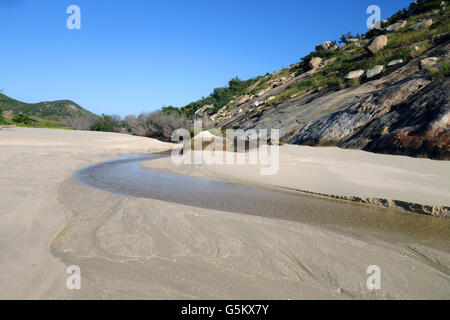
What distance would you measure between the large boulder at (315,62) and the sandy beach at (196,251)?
73.0ft

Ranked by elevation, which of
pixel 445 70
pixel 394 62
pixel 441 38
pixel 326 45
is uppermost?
pixel 326 45

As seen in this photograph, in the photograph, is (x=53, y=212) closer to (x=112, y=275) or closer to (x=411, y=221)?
(x=112, y=275)

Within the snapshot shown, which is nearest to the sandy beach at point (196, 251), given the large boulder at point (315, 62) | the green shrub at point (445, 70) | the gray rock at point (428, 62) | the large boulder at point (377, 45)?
the green shrub at point (445, 70)

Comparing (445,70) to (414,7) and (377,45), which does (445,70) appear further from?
(414,7)

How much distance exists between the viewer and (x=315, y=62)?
2481 cm

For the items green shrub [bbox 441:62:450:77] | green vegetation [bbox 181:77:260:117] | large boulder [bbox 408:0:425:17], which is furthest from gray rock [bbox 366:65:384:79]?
green vegetation [bbox 181:77:260:117]

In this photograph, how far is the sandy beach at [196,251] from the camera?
1.96m

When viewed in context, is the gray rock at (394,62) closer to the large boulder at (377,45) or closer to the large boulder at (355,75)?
the large boulder at (355,75)

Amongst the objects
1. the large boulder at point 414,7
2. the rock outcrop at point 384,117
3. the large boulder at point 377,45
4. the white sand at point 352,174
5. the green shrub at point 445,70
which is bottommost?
the white sand at point 352,174

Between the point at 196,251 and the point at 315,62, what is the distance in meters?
26.1

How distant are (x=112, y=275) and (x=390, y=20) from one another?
123 feet

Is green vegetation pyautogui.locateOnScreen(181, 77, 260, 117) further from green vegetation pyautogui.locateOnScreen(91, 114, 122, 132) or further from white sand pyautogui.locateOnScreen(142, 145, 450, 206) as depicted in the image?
white sand pyautogui.locateOnScreen(142, 145, 450, 206)

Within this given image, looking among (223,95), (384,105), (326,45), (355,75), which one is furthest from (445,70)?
(223,95)
